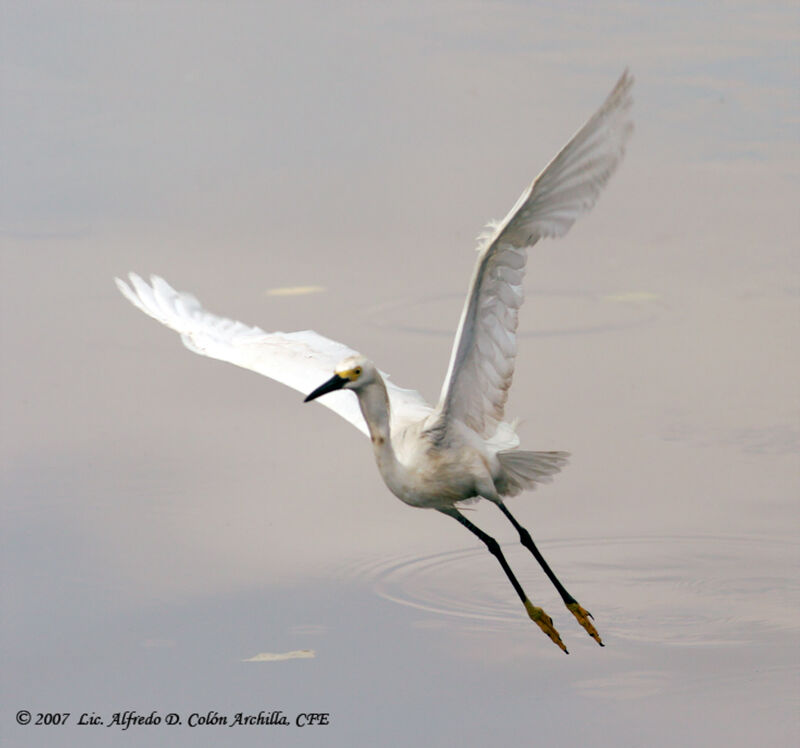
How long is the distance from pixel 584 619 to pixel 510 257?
1.76 metres

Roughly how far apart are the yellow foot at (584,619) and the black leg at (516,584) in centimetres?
17

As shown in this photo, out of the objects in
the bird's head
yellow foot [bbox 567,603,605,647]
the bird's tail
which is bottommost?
yellow foot [bbox 567,603,605,647]

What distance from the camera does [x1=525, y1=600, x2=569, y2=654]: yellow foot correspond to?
8.24 meters

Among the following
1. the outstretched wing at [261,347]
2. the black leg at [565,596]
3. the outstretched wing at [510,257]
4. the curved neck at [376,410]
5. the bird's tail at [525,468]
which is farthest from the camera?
the outstretched wing at [261,347]

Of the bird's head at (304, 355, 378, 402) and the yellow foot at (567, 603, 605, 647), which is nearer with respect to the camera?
the bird's head at (304, 355, 378, 402)

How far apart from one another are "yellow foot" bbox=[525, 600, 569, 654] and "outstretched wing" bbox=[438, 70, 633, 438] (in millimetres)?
790

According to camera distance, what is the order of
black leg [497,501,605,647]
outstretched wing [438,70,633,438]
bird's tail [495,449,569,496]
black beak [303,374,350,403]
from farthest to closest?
1. black leg [497,501,605,647]
2. bird's tail [495,449,569,496]
3. black beak [303,374,350,403]
4. outstretched wing [438,70,633,438]

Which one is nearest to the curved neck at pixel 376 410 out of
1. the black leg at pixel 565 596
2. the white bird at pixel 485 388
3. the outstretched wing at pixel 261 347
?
the white bird at pixel 485 388

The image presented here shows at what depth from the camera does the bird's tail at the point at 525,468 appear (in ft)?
26.8

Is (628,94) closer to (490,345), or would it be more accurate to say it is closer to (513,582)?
(490,345)

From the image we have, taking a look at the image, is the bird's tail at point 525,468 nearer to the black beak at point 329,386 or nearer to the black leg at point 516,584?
the black leg at point 516,584

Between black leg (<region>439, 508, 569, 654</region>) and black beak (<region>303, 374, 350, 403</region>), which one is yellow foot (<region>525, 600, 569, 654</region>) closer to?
black leg (<region>439, 508, 569, 654</region>)

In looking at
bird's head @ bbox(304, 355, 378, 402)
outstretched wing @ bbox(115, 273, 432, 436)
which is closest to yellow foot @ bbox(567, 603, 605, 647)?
outstretched wing @ bbox(115, 273, 432, 436)

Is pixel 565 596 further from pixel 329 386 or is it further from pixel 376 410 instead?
pixel 329 386
